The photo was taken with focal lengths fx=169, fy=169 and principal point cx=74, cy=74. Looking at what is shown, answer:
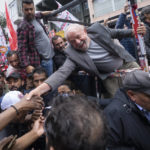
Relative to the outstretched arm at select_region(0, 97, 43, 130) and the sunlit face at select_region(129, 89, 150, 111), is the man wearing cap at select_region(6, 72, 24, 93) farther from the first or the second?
the sunlit face at select_region(129, 89, 150, 111)

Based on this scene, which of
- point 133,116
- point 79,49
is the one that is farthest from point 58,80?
point 133,116

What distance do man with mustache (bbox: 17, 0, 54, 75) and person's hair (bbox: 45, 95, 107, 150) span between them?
1795mm

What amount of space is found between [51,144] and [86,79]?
1574 mm

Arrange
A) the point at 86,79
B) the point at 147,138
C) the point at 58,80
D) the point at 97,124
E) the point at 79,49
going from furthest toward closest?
the point at 86,79, the point at 79,49, the point at 58,80, the point at 147,138, the point at 97,124

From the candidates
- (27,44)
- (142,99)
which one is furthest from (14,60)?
(142,99)

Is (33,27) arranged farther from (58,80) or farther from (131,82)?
(131,82)

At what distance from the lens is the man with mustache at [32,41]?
2.41 m

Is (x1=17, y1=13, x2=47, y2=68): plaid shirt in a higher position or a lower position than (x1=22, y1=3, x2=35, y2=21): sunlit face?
lower

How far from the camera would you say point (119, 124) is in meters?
1.50

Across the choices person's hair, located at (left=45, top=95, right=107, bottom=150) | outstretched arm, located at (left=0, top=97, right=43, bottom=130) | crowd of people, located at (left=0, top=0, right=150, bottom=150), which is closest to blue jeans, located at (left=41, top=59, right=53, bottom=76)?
crowd of people, located at (left=0, top=0, right=150, bottom=150)

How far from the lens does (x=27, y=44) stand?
8.20 feet

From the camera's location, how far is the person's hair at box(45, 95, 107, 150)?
0.75 metres

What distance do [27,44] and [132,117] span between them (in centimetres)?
177

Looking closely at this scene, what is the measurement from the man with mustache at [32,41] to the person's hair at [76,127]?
5.89 feet
